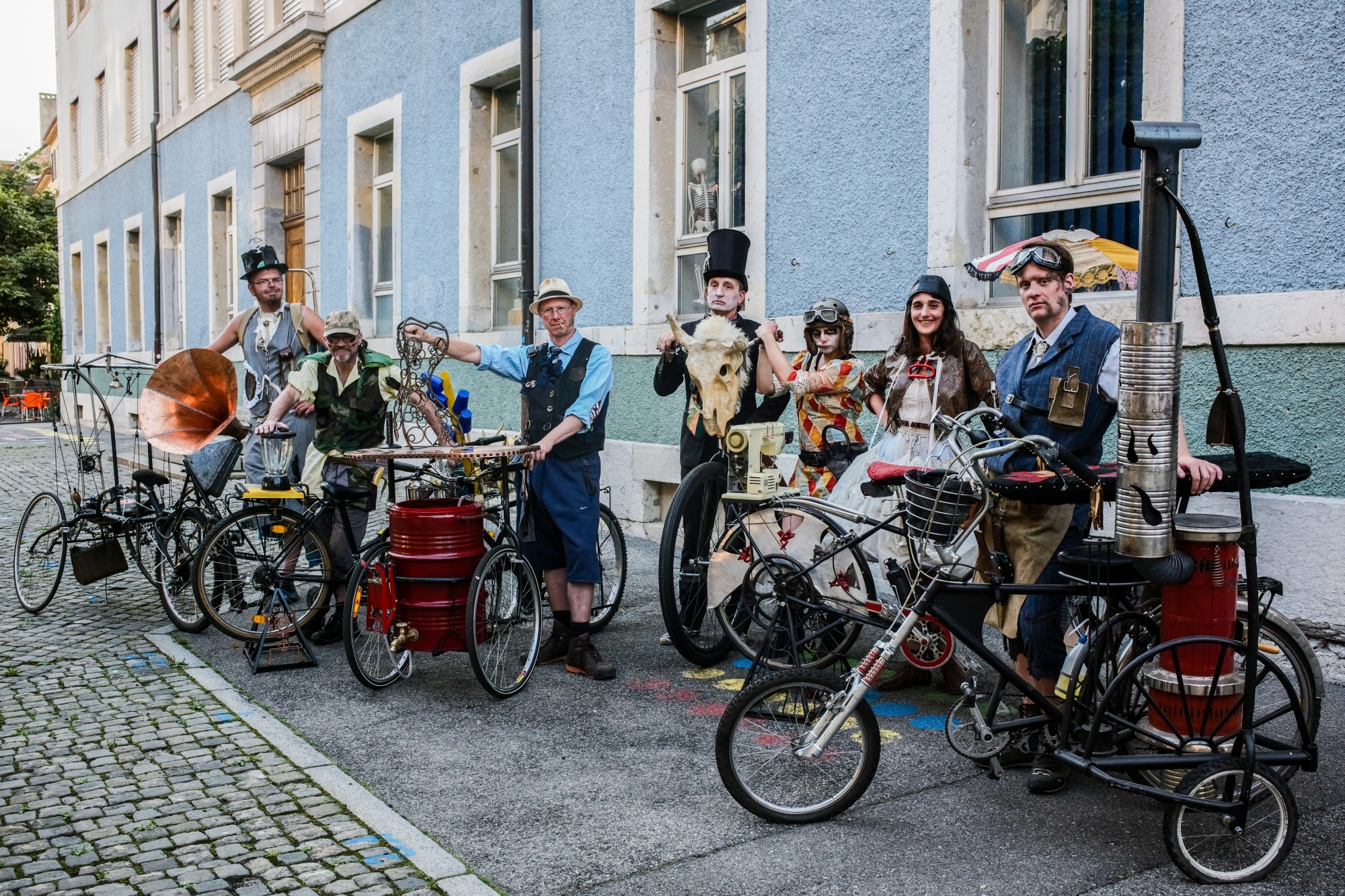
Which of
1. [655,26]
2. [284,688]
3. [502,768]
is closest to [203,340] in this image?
[655,26]

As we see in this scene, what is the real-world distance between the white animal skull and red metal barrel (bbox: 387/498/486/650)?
4.09 ft

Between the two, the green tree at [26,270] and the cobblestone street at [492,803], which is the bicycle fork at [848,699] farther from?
the green tree at [26,270]

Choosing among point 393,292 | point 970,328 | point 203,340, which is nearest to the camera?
point 970,328

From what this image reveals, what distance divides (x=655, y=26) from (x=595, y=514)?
4910mm

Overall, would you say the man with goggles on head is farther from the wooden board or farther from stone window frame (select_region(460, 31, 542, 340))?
stone window frame (select_region(460, 31, 542, 340))

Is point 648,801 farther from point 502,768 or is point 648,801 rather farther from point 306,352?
point 306,352

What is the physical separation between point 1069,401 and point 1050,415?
0.09 metres

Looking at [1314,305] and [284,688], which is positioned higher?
[1314,305]

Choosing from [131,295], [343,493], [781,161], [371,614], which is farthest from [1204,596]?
[131,295]

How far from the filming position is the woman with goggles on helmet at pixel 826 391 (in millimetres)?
5531

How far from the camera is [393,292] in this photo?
13125 mm

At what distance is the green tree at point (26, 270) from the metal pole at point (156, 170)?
21.9 meters

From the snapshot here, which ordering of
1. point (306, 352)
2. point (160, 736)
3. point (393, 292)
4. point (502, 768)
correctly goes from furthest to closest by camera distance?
point (393, 292) → point (306, 352) → point (160, 736) → point (502, 768)

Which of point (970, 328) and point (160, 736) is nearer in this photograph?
point (160, 736)
